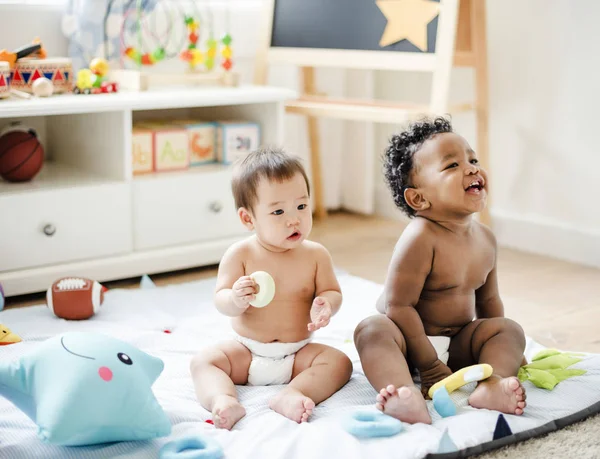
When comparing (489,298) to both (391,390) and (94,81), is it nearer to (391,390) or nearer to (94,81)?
(391,390)

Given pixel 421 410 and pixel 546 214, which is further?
pixel 546 214

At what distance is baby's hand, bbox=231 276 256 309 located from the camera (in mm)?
1388

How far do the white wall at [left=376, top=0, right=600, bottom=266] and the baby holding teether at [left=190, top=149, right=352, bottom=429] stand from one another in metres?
1.31

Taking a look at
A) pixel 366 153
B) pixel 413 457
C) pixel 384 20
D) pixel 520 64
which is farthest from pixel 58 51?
pixel 413 457

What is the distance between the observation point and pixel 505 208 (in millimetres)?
2777

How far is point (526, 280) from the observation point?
234cm

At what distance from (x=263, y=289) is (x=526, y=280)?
119 centimetres

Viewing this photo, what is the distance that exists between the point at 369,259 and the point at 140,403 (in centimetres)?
140

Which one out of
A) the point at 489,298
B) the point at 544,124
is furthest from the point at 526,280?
the point at 489,298

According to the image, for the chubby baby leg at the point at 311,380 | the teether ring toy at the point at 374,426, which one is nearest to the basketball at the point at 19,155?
the chubby baby leg at the point at 311,380

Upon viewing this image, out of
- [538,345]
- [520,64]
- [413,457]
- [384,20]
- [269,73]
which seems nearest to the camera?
[413,457]

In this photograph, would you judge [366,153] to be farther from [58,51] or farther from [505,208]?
[58,51]

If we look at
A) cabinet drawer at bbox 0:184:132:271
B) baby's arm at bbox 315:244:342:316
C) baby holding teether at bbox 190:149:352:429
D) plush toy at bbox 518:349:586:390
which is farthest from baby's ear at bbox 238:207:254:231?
cabinet drawer at bbox 0:184:132:271

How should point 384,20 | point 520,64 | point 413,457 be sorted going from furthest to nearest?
point 520,64, point 384,20, point 413,457
